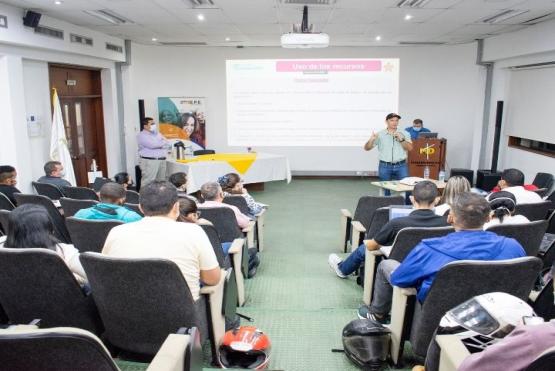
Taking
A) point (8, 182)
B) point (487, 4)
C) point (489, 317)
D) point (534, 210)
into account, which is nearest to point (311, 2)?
point (487, 4)

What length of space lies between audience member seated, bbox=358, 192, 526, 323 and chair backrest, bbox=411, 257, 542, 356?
87 mm

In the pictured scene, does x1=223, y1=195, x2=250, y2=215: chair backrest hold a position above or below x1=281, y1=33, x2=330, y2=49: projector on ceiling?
below

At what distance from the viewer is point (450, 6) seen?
17.4 feet

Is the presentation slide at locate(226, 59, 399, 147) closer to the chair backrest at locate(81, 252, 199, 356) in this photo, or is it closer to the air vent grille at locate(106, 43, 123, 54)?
the air vent grille at locate(106, 43, 123, 54)

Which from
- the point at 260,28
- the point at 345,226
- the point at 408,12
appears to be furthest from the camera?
the point at 260,28

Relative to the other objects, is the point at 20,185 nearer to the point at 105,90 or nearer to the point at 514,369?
the point at 105,90

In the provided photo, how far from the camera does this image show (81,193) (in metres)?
4.59

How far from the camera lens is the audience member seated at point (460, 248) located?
213cm

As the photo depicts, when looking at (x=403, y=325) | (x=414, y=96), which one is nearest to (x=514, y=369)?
(x=403, y=325)

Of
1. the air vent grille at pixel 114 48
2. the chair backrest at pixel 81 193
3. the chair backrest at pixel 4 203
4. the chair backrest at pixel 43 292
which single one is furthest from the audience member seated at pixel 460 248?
the air vent grille at pixel 114 48

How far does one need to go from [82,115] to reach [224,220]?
16.6ft

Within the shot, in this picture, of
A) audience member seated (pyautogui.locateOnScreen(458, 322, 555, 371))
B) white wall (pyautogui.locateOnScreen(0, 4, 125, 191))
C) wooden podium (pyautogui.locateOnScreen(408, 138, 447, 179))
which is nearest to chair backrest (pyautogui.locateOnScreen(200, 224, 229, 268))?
audience member seated (pyautogui.locateOnScreen(458, 322, 555, 371))

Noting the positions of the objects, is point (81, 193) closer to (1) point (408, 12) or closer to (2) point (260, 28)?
(2) point (260, 28)

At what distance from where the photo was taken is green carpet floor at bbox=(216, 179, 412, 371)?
2613mm
